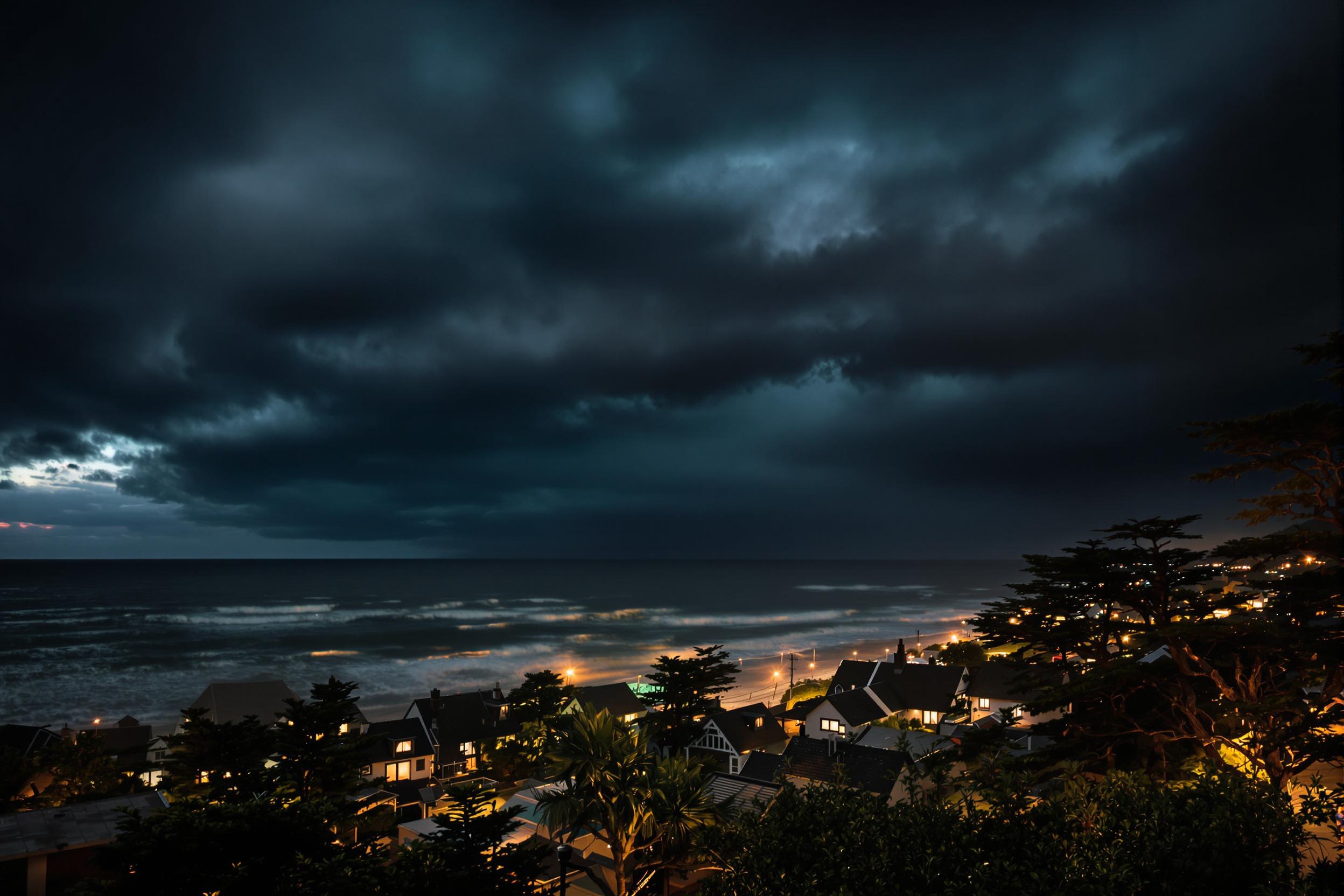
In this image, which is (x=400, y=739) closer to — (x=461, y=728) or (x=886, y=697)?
(x=461, y=728)

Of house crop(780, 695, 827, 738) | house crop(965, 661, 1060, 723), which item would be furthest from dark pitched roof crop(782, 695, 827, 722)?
house crop(965, 661, 1060, 723)

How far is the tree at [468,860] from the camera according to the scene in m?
10.2

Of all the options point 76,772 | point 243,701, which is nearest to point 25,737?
point 243,701

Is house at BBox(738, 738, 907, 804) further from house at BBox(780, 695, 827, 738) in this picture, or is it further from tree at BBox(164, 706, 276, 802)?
tree at BBox(164, 706, 276, 802)

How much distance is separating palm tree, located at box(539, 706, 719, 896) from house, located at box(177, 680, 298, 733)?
143 ft

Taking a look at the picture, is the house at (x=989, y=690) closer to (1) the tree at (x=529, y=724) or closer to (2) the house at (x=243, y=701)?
(1) the tree at (x=529, y=724)

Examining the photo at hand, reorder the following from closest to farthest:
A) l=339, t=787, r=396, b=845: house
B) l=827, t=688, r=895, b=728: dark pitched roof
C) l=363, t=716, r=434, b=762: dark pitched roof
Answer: l=339, t=787, r=396, b=845: house
l=363, t=716, r=434, b=762: dark pitched roof
l=827, t=688, r=895, b=728: dark pitched roof

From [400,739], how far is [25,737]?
77.5 ft

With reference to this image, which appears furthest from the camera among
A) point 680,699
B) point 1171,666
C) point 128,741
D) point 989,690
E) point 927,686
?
point 927,686

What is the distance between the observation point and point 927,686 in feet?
178

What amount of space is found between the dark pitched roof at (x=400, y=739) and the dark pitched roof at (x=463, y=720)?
2.90 ft


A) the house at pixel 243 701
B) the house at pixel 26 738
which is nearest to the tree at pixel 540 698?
the house at pixel 243 701

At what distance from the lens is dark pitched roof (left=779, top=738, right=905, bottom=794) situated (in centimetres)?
3055

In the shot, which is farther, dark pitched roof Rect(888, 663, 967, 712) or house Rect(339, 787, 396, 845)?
dark pitched roof Rect(888, 663, 967, 712)
